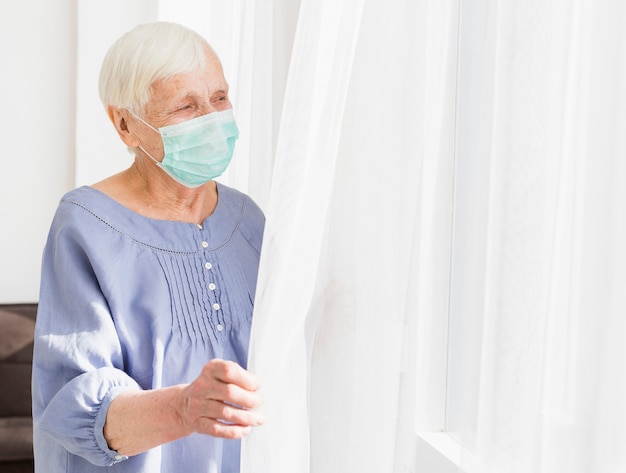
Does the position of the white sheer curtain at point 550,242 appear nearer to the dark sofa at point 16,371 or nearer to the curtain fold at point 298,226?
the curtain fold at point 298,226

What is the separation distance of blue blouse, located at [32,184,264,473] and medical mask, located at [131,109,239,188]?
0.09m

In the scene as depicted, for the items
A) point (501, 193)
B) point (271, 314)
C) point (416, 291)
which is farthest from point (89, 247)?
point (501, 193)

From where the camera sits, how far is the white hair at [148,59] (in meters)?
1.24

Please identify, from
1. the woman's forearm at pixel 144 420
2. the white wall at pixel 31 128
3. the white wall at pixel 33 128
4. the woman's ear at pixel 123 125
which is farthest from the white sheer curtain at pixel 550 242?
the white wall at pixel 31 128

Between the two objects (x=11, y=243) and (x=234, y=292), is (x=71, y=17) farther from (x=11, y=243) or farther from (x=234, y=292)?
(x=234, y=292)

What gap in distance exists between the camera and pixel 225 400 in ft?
2.83

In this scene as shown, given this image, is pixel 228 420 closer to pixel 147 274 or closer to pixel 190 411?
pixel 190 411

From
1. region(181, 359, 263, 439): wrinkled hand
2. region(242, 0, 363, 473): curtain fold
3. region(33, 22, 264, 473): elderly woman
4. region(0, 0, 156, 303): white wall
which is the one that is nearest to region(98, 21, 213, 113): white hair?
region(33, 22, 264, 473): elderly woman

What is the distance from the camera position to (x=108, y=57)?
1.28m

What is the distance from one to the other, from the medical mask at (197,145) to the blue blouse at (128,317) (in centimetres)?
9

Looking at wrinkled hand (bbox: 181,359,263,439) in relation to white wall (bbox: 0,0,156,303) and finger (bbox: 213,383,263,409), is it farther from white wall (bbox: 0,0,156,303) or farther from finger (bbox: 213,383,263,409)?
white wall (bbox: 0,0,156,303)

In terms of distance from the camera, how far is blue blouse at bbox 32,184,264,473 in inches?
45.6

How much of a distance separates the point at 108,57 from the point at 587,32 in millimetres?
853

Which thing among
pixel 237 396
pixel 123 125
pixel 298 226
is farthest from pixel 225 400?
pixel 123 125
